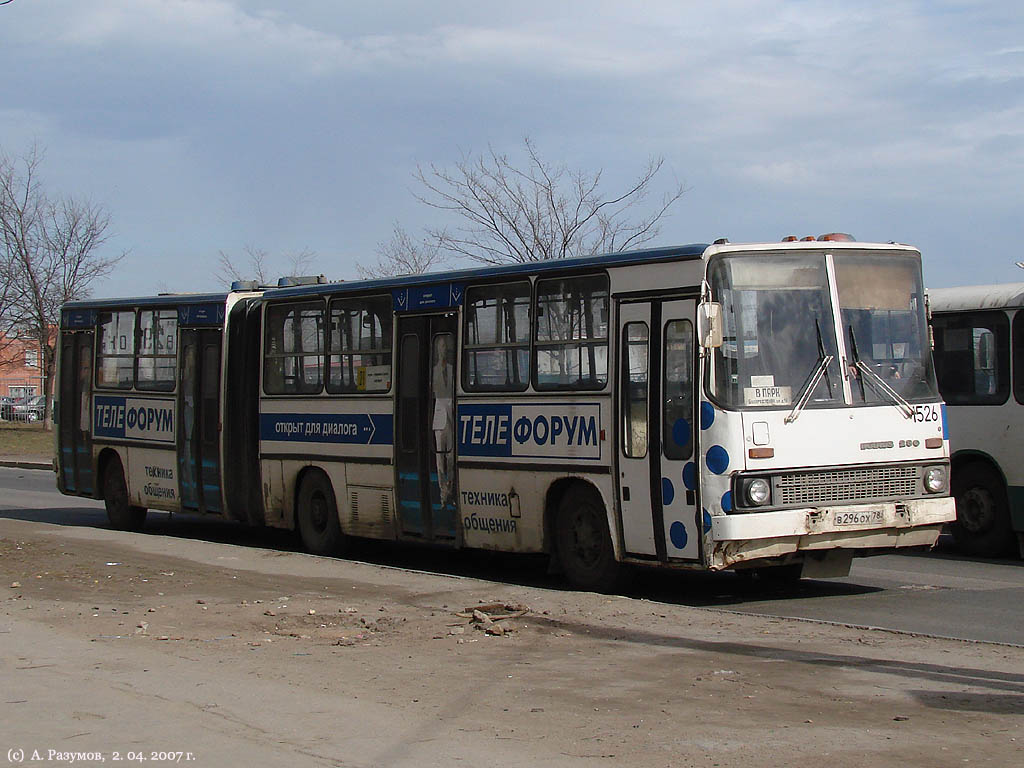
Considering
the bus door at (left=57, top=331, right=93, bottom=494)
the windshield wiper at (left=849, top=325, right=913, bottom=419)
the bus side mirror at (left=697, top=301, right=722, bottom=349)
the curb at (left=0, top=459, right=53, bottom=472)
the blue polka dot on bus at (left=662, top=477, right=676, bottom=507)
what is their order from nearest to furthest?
the bus side mirror at (left=697, top=301, right=722, bottom=349) → the blue polka dot on bus at (left=662, top=477, right=676, bottom=507) → the windshield wiper at (left=849, top=325, right=913, bottom=419) → the bus door at (left=57, top=331, right=93, bottom=494) → the curb at (left=0, top=459, right=53, bottom=472)

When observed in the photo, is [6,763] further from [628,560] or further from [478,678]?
[628,560]

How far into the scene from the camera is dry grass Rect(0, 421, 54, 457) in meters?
39.8

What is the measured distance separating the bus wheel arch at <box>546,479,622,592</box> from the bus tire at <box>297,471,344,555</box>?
3.89 meters

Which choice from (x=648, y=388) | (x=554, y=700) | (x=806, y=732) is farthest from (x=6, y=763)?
(x=648, y=388)

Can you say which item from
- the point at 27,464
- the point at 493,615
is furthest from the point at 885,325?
the point at 27,464

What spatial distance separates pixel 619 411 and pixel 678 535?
1266 mm

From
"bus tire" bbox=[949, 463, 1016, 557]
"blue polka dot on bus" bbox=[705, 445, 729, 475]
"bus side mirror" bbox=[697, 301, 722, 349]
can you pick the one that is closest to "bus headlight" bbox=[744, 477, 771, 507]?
"blue polka dot on bus" bbox=[705, 445, 729, 475]

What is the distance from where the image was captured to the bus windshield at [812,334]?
10.9 metres

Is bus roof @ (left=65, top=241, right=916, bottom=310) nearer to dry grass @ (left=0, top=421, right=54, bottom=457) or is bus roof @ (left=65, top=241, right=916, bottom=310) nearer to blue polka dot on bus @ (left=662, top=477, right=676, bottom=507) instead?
blue polka dot on bus @ (left=662, top=477, right=676, bottom=507)

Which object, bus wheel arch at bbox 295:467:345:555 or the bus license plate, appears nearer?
the bus license plate

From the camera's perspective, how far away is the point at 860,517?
1109 cm

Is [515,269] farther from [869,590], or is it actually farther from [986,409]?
[986,409]

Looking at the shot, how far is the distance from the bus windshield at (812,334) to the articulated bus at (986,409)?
3.34 metres

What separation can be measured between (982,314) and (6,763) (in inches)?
471
